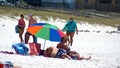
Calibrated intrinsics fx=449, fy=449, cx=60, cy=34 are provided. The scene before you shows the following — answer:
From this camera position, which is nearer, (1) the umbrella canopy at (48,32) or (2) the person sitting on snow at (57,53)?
(2) the person sitting on snow at (57,53)

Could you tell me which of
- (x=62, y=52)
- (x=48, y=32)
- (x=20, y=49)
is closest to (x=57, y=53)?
(x=62, y=52)

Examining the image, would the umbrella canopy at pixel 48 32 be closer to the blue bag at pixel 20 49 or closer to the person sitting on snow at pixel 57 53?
the person sitting on snow at pixel 57 53

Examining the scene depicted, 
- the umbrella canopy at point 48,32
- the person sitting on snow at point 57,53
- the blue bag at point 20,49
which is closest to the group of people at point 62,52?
the person sitting on snow at point 57,53

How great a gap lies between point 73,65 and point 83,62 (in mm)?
1061

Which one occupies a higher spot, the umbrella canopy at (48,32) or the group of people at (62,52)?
the umbrella canopy at (48,32)

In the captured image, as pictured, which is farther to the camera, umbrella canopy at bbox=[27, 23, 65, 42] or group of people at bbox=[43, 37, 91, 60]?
umbrella canopy at bbox=[27, 23, 65, 42]

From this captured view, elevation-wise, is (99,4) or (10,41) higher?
(10,41)

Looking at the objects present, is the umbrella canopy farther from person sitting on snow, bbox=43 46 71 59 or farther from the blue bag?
the blue bag

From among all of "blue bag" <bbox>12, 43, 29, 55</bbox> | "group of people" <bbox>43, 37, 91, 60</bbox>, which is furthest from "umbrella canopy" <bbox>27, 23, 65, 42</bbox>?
"blue bag" <bbox>12, 43, 29, 55</bbox>

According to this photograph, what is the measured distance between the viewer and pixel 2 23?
2842 centimetres

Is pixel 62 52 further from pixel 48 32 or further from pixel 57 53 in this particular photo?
pixel 48 32

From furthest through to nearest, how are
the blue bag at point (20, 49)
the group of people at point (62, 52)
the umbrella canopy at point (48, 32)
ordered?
the umbrella canopy at point (48, 32) → the blue bag at point (20, 49) → the group of people at point (62, 52)

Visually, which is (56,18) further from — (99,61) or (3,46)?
(99,61)

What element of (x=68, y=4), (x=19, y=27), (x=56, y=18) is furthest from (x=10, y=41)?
(x=68, y=4)
